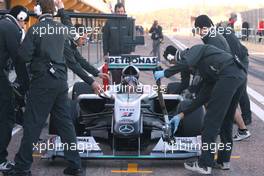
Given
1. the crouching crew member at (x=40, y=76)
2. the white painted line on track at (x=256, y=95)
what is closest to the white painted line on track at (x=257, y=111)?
the white painted line on track at (x=256, y=95)

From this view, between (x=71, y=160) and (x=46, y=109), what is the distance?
0.63 m

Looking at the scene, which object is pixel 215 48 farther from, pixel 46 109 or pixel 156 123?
pixel 46 109

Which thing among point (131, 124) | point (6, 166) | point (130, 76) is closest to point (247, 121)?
point (130, 76)

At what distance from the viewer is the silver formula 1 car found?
622 centimetres

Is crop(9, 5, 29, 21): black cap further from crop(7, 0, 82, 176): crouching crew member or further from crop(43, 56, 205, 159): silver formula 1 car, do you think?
crop(43, 56, 205, 159): silver formula 1 car

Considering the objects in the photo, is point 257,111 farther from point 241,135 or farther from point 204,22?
point 204,22

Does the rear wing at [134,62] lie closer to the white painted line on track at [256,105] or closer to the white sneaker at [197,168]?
the white sneaker at [197,168]

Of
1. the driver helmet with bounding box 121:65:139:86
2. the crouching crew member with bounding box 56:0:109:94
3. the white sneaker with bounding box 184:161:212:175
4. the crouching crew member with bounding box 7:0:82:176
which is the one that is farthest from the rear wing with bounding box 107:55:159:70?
the crouching crew member with bounding box 7:0:82:176

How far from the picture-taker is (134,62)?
25.5ft

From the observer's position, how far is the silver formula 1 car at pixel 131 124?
6219mm

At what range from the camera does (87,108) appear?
7.48 m

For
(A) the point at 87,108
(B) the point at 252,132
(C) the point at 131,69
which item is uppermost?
(C) the point at 131,69

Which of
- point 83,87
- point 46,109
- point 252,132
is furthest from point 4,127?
point 252,132

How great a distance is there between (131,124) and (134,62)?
69.4 inches
